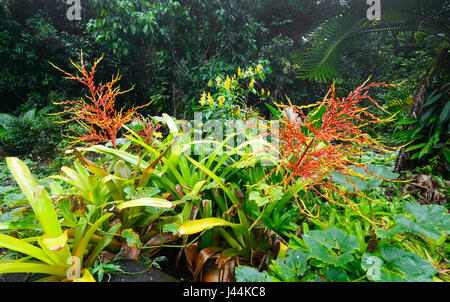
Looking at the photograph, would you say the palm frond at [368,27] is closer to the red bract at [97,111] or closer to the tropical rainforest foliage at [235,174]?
the tropical rainforest foliage at [235,174]

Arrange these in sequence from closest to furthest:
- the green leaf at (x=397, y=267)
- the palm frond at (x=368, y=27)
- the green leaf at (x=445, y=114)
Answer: the green leaf at (x=397, y=267) < the green leaf at (x=445, y=114) < the palm frond at (x=368, y=27)

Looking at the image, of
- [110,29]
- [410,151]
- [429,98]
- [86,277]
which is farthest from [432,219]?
[110,29]

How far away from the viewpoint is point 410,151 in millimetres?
2088

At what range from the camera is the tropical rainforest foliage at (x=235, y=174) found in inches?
32.0

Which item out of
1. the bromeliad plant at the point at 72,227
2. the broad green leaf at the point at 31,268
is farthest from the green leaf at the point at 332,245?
the broad green leaf at the point at 31,268

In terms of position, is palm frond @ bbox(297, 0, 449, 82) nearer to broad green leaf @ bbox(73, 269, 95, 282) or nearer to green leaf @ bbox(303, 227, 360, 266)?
green leaf @ bbox(303, 227, 360, 266)

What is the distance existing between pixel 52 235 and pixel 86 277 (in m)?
0.18

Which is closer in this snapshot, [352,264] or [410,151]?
[352,264]

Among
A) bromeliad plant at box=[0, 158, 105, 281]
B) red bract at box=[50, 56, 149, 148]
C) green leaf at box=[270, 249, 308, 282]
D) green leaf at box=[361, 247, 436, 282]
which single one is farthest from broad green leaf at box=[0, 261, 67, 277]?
green leaf at box=[361, 247, 436, 282]

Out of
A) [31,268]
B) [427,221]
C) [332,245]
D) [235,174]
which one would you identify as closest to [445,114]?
[427,221]

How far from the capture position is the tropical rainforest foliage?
0.81 meters

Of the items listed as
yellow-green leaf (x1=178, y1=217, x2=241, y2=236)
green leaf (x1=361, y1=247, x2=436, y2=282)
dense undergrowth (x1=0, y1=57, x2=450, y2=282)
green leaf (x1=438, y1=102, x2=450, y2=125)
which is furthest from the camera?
green leaf (x1=438, y1=102, x2=450, y2=125)

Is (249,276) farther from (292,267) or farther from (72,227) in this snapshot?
(72,227)
